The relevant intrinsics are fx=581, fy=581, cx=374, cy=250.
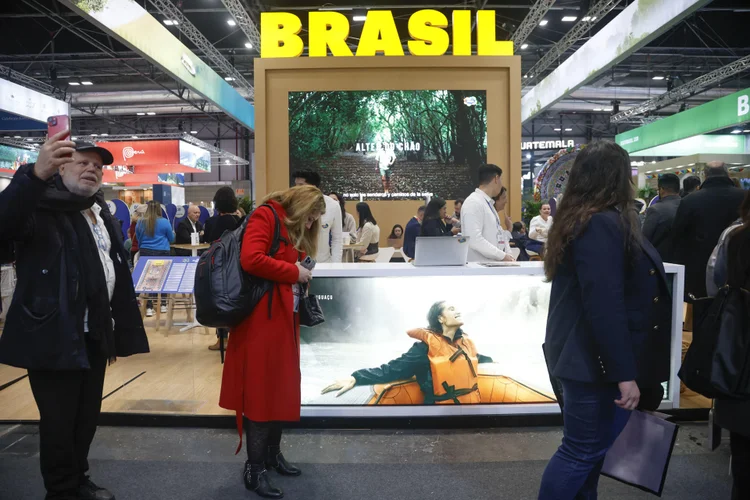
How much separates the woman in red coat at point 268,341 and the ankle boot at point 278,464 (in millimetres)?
169

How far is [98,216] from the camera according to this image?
2.51 meters

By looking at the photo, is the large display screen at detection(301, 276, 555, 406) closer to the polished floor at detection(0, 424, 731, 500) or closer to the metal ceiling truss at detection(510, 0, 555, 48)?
the polished floor at detection(0, 424, 731, 500)

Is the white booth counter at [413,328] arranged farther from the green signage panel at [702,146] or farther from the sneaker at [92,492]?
the green signage panel at [702,146]

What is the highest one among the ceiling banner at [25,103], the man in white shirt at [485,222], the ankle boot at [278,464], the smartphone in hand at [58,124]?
the ceiling banner at [25,103]

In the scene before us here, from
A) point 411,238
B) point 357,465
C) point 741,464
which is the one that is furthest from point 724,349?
point 411,238

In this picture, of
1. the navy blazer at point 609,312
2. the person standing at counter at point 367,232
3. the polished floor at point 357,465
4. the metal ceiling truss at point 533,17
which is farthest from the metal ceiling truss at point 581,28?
the navy blazer at point 609,312

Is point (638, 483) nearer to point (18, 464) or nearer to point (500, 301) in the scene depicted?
point (500, 301)

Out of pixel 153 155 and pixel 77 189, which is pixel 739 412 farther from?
pixel 153 155

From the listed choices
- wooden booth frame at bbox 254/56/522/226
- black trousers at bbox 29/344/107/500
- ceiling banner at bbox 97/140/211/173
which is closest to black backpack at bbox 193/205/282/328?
black trousers at bbox 29/344/107/500

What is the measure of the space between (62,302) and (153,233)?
515cm

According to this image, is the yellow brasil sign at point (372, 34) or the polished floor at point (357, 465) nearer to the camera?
the polished floor at point (357, 465)

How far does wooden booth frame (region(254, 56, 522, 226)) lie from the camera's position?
27.6ft

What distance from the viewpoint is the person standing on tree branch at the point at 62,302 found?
199 centimetres

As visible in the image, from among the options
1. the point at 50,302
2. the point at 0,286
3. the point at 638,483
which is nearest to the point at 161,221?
the point at 0,286
